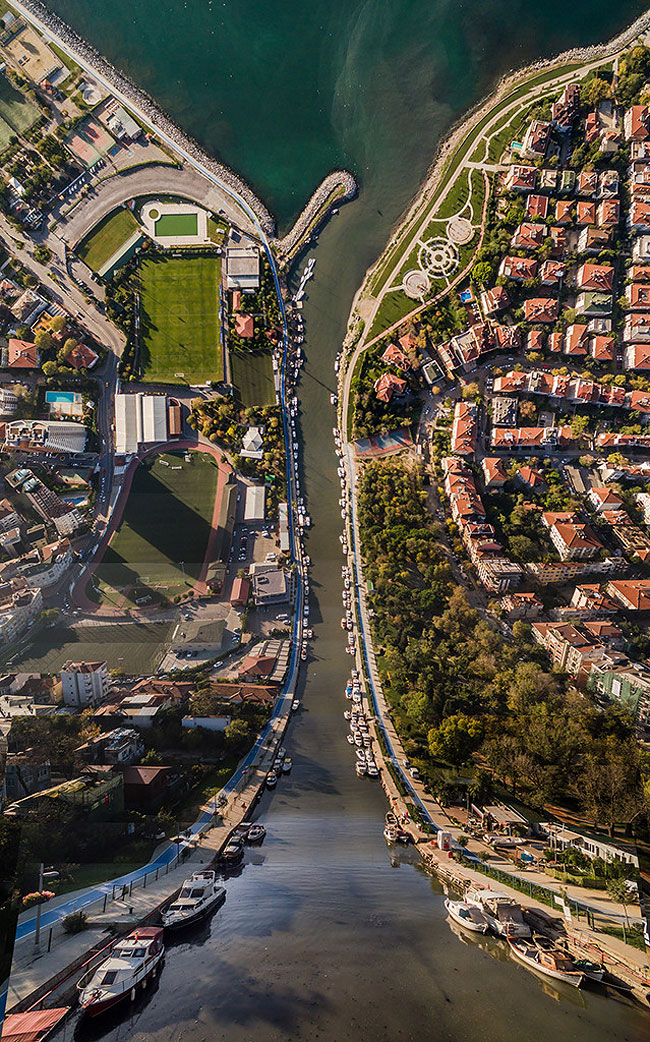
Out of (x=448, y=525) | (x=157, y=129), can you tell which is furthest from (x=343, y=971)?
(x=157, y=129)

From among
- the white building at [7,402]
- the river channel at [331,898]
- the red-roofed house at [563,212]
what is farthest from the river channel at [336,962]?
the red-roofed house at [563,212]

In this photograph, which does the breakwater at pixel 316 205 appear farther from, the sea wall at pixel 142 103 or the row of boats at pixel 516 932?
the row of boats at pixel 516 932

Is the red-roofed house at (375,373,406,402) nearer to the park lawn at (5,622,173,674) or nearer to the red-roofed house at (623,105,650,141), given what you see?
the park lawn at (5,622,173,674)

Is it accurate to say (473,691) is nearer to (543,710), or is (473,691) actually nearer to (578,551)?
(543,710)

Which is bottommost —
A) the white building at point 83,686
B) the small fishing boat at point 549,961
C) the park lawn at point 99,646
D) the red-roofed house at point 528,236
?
the small fishing boat at point 549,961

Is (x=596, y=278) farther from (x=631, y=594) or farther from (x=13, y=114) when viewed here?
(x=13, y=114)

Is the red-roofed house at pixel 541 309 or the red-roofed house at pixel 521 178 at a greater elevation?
the red-roofed house at pixel 521 178
